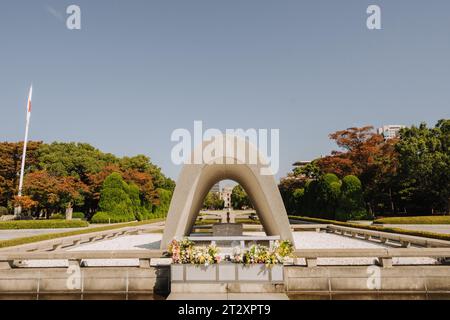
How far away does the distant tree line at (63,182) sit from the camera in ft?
123

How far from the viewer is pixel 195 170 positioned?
10984 millimetres

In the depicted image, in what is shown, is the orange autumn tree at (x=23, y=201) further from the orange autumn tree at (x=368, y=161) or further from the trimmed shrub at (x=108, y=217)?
the orange autumn tree at (x=368, y=161)

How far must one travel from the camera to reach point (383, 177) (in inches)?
1609

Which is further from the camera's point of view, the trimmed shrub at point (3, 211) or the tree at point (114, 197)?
the trimmed shrub at point (3, 211)

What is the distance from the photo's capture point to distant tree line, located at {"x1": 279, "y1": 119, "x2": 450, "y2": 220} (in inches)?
1267

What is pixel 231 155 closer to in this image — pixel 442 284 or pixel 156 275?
pixel 156 275

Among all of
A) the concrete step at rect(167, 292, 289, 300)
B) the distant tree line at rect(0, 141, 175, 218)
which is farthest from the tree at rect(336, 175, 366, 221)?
the concrete step at rect(167, 292, 289, 300)

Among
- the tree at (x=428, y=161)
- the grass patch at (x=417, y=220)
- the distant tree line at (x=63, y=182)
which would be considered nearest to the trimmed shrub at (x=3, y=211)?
the distant tree line at (x=63, y=182)

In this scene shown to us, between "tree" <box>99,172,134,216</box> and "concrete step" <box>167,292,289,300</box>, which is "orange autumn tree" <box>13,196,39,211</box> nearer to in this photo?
"tree" <box>99,172,134,216</box>

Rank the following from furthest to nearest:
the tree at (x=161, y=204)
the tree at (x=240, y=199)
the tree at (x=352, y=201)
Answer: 1. the tree at (x=240, y=199)
2. the tree at (x=161, y=204)
3. the tree at (x=352, y=201)

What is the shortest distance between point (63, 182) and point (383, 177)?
41.3 m

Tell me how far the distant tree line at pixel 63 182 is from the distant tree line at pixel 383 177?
73.7 ft
